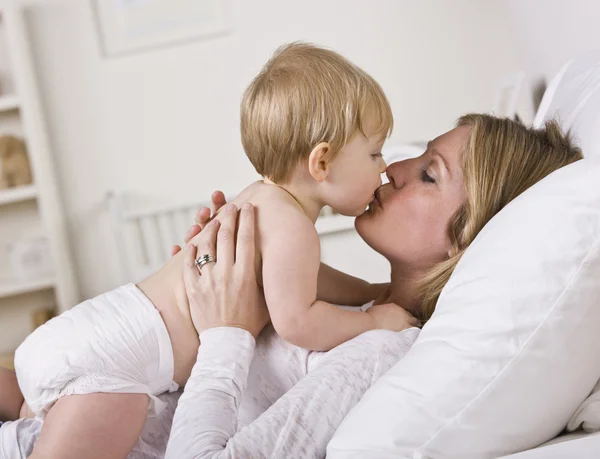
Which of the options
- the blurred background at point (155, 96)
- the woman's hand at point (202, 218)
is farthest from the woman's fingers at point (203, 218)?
the blurred background at point (155, 96)

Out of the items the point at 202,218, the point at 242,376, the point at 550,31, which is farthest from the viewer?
the point at 550,31

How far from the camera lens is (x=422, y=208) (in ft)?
3.98

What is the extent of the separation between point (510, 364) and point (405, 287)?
0.52 m

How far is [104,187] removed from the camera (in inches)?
156

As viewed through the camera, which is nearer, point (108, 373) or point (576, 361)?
point (576, 361)

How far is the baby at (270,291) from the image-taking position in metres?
1.07

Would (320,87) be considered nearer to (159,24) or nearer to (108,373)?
(108,373)

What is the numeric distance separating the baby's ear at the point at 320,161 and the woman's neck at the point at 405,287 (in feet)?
0.69

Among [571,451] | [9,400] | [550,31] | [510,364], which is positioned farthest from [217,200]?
[550,31]

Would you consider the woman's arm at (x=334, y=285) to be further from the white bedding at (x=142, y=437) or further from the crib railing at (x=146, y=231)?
the crib railing at (x=146, y=231)

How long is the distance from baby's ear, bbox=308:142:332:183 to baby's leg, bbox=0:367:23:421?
64 cm

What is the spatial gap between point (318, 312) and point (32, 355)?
0.43m

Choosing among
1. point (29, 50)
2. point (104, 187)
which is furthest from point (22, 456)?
point (29, 50)

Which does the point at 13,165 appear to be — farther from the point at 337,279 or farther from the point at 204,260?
the point at 204,260
